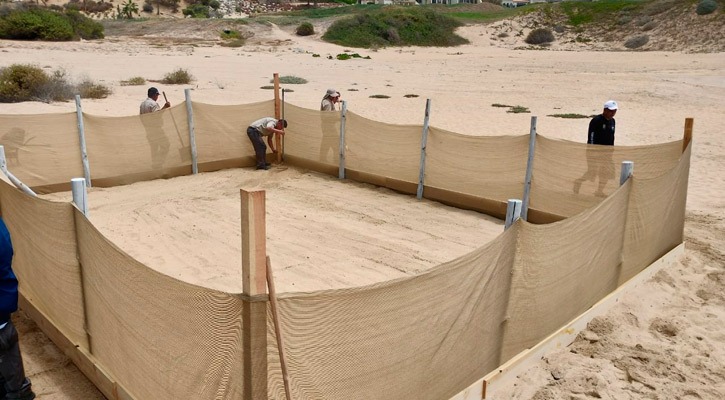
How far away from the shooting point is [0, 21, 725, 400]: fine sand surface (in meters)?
5.11

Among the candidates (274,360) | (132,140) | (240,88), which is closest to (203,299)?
(274,360)

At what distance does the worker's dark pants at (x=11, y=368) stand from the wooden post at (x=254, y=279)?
6.75ft

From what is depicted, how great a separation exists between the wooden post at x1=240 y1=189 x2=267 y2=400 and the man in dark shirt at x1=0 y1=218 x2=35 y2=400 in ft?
6.16

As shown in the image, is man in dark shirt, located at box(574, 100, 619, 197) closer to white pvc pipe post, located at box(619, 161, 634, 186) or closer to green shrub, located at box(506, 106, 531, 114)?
Answer: white pvc pipe post, located at box(619, 161, 634, 186)

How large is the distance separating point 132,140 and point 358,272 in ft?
19.4

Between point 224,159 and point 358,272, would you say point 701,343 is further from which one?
point 224,159

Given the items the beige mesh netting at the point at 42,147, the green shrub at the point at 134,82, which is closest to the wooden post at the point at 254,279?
the beige mesh netting at the point at 42,147

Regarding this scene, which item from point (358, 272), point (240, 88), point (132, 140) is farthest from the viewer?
point (240, 88)

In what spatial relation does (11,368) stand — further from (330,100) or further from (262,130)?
(330,100)

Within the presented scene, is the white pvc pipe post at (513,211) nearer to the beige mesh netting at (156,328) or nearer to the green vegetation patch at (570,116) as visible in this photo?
the beige mesh netting at (156,328)

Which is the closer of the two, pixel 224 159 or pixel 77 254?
pixel 77 254

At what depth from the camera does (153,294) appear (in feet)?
12.2

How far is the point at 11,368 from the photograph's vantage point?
14.2 ft

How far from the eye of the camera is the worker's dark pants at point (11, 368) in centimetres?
421
